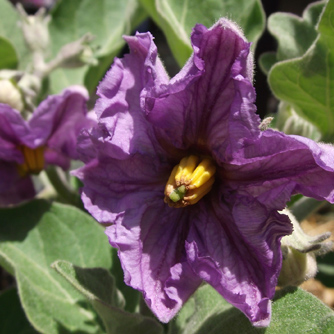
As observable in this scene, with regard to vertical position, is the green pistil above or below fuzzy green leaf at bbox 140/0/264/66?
below

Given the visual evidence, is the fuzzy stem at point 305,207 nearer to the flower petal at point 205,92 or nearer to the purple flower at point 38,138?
the flower petal at point 205,92

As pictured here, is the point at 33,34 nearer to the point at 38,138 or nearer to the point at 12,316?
the point at 38,138

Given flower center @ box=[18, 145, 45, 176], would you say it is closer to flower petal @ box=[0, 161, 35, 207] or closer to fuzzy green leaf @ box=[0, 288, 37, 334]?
flower petal @ box=[0, 161, 35, 207]

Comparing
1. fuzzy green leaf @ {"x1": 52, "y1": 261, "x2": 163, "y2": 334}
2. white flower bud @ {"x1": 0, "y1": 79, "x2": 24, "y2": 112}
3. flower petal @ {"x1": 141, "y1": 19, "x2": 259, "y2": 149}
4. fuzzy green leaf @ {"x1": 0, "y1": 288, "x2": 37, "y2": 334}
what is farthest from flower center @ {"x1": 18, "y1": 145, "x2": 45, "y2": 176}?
flower petal @ {"x1": 141, "y1": 19, "x2": 259, "y2": 149}

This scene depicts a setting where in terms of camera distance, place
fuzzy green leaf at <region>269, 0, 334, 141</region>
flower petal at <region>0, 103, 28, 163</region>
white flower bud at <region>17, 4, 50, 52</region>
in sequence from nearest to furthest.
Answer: fuzzy green leaf at <region>269, 0, 334, 141</region>
flower petal at <region>0, 103, 28, 163</region>
white flower bud at <region>17, 4, 50, 52</region>

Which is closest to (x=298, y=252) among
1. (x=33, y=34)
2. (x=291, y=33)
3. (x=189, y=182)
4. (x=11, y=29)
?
(x=189, y=182)

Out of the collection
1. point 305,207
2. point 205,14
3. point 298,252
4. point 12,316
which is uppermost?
point 205,14

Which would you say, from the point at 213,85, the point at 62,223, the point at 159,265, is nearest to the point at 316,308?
the point at 159,265

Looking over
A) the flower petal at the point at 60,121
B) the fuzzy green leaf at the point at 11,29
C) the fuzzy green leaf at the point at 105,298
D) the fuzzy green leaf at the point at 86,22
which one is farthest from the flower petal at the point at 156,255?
the fuzzy green leaf at the point at 11,29
